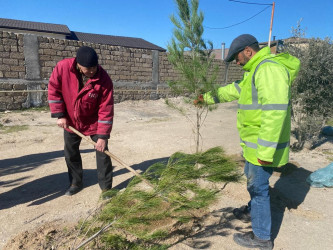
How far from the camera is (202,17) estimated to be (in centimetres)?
309

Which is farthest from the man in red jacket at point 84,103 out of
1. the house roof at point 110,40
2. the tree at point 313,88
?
the house roof at point 110,40

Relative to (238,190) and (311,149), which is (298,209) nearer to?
(238,190)

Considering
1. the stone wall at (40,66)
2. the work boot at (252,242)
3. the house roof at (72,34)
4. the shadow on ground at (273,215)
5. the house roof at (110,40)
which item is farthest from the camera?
the house roof at (110,40)

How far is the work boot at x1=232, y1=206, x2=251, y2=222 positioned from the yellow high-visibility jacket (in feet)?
2.58

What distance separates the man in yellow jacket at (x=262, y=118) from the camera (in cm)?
170

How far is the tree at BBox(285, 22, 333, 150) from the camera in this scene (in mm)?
4570

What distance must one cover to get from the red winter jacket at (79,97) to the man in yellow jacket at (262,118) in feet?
4.42

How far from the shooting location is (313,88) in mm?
4656

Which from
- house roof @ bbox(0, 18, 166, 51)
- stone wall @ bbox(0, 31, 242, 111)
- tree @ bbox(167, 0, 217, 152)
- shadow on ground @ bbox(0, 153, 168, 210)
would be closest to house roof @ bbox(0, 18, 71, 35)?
house roof @ bbox(0, 18, 166, 51)

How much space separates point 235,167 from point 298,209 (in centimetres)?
166

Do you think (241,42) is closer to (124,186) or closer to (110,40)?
(124,186)

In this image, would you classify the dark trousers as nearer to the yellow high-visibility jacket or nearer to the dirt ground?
the dirt ground

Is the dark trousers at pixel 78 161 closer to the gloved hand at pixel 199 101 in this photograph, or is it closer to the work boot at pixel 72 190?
the work boot at pixel 72 190

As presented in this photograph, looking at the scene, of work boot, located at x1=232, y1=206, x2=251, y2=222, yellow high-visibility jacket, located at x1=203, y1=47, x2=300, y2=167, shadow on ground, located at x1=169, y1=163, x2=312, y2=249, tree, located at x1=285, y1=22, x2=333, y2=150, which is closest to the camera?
yellow high-visibility jacket, located at x1=203, y1=47, x2=300, y2=167
